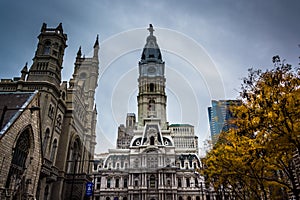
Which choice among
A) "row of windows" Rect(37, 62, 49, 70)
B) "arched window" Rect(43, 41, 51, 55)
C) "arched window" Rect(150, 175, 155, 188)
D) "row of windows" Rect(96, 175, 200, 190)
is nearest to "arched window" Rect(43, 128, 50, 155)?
"row of windows" Rect(37, 62, 49, 70)

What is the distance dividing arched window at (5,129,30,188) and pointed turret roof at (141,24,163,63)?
286 feet

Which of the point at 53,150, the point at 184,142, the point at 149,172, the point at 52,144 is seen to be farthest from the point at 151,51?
the point at 52,144

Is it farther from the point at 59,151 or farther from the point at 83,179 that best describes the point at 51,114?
the point at 83,179

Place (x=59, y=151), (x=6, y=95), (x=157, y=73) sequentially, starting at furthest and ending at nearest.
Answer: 1. (x=157, y=73)
2. (x=59, y=151)
3. (x=6, y=95)

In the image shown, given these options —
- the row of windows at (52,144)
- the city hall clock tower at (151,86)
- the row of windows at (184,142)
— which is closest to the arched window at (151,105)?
the city hall clock tower at (151,86)

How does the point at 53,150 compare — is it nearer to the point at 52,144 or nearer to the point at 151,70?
the point at 52,144

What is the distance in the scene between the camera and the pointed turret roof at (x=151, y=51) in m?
107

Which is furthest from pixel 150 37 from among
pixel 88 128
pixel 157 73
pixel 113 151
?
pixel 88 128

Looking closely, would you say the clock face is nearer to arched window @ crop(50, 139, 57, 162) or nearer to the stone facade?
arched window @ crop(50, 139, 57, 162)

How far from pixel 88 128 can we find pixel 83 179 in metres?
13.2

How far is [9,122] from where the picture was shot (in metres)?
19.1

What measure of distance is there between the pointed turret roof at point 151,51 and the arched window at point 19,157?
87.2 meters

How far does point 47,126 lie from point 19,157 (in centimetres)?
1027

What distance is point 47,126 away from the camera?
3081 centimetres
